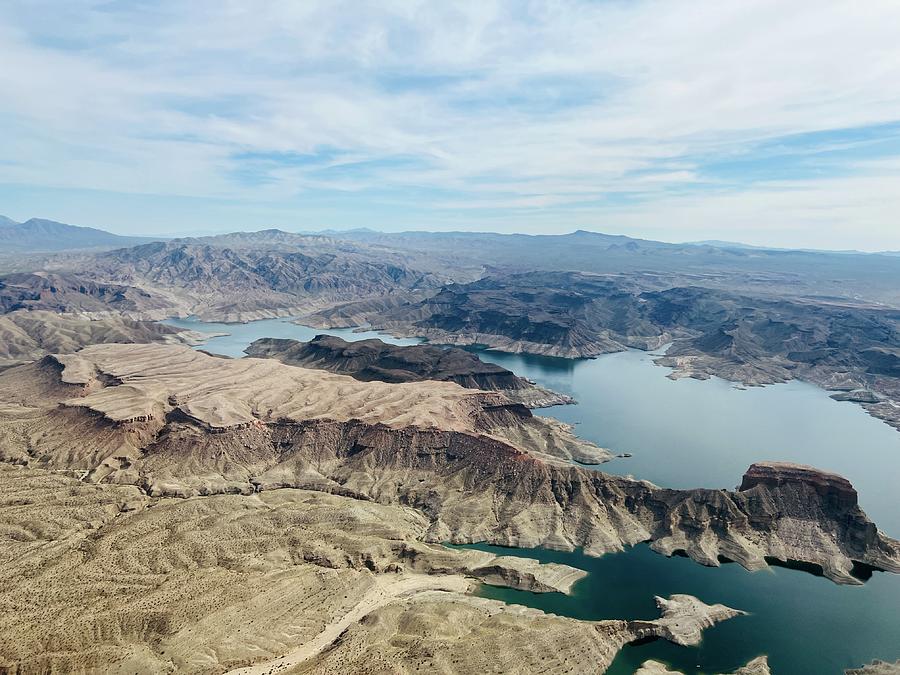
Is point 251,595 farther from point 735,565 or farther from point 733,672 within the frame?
point 735,565

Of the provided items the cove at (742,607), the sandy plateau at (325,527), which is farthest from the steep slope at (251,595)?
the cove at (742,607)

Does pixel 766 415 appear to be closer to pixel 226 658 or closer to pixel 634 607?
pixel 634 607

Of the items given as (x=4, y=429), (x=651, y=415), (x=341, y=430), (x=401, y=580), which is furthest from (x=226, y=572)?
(x=651, y=415)

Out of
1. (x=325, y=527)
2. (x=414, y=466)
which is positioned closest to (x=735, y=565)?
(x=414, y=466)

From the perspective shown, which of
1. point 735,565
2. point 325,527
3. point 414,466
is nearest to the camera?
point 735,565

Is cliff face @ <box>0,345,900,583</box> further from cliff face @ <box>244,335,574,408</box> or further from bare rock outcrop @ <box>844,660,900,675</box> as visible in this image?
cliff face @ <box>244,335,574,408</box>

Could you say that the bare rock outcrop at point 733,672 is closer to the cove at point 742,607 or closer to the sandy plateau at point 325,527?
the sandy plateau at point 325,527

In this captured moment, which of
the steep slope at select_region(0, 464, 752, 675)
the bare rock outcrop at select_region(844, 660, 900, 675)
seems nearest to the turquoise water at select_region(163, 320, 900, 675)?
the bare rock outcrop at select_region(844, 660, 900, 675)
